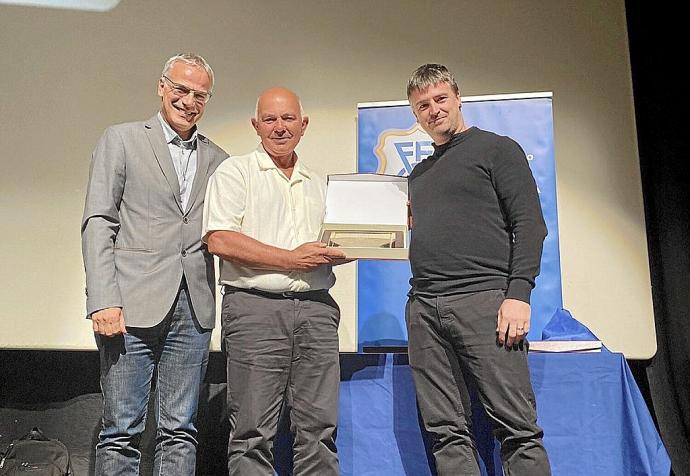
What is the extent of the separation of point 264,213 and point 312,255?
224 mm

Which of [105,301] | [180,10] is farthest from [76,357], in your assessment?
[180,10]

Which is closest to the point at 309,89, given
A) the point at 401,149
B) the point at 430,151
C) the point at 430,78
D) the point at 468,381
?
the point at 401,149

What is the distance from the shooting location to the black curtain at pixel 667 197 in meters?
Answer: 2.85

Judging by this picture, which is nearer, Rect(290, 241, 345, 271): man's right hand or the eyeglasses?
Rect(290, 241, 345, 271): man's right hand

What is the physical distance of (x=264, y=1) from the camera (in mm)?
3404

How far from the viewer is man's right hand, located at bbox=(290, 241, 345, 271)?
1.81 metres

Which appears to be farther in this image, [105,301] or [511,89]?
[511,89]

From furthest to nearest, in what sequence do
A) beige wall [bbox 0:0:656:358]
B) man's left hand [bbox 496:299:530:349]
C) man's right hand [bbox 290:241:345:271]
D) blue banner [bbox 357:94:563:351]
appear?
1. beige wall [bbox 0:0:656:358]
2. blue banner [bbox 357:94:563:351]
3. man's right hand [bbox 290:241:345:271]
4. man's left hand [bbox 496:299:530:349]

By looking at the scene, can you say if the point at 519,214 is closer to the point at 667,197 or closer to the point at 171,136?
the point at 171,136

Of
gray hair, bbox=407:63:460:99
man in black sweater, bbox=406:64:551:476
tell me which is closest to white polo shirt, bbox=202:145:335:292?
man in black sweater, bbox=406:64:551:476

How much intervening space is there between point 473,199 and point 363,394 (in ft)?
2.42

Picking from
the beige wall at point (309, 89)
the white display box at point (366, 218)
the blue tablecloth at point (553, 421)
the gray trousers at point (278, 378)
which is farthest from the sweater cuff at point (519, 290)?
the beige wall at point (309, 89)

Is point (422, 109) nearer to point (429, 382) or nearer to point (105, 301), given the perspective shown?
point (429, 382)

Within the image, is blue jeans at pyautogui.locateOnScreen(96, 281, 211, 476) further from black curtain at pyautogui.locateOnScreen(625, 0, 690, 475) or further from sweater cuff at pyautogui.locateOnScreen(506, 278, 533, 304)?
black curtain at pyautogui.locateOnScreen(625, 0, 690, 475)
